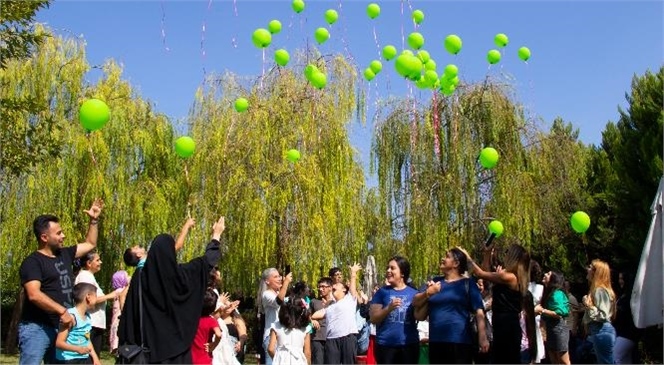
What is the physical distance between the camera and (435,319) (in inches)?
249

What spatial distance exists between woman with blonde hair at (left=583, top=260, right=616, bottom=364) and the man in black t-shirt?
17.9ft

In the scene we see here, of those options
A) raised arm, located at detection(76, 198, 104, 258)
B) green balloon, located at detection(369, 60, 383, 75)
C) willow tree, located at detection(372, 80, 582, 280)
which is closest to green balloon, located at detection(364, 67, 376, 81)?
green balloon, located at detection(369, 60, 383, 75)

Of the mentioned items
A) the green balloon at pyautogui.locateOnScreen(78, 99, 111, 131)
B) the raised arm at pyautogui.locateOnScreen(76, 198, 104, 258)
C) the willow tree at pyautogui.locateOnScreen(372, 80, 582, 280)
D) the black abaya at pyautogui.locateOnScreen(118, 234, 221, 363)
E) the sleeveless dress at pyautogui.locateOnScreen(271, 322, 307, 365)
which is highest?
the willow tree at pyautogui.locateOnScreen(372, 80, 582, 280)

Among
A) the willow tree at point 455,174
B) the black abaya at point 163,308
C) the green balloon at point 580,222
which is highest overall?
the willow tree at point 455,174

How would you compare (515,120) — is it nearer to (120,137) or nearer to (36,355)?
(120,137)

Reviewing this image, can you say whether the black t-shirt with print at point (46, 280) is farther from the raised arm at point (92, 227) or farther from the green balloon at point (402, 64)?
the green balloon at point (402, 64)

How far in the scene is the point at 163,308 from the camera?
198 inches

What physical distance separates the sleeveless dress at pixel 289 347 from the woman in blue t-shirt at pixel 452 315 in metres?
1.51

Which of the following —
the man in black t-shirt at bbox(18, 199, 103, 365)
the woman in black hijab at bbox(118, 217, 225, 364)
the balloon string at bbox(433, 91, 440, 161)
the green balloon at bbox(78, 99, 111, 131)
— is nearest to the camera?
the woman in black hijab at bbox(118, 217, 225, 364)

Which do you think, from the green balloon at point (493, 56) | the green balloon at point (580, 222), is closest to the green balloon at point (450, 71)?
the green balloon at point (493, 56)

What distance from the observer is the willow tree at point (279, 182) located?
15992 mm

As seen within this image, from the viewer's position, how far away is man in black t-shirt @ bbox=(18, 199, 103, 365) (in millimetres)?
5707

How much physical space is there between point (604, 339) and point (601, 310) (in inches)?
17.6

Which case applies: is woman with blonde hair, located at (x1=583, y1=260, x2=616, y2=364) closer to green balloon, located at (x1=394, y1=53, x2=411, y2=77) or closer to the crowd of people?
the crowd of people
